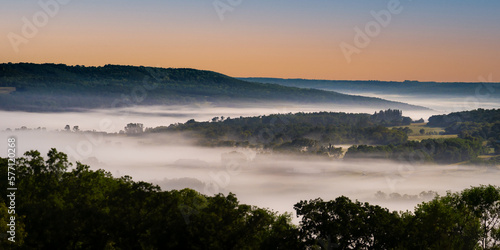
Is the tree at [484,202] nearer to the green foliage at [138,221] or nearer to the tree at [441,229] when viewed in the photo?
the tree at [441,229]

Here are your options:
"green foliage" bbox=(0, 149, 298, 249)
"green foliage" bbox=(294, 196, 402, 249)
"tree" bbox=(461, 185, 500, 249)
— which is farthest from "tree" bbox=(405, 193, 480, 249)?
"green foliage" bbox=(0, 149, 298, 249)

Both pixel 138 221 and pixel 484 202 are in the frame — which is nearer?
pixel 138 221

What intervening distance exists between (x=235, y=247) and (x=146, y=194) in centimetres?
901

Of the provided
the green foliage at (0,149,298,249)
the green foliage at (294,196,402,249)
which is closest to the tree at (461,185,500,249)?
the green foliage at (294,196,402,249)

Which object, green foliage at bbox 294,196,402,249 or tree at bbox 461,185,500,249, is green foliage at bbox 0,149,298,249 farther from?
tree at bbox 461,185,500,249

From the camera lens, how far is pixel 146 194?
4319 centimetres

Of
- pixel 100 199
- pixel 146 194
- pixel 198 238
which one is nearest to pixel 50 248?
pixel 100 199

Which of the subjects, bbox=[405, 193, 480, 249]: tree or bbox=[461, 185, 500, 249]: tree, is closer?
bbox=[405, 193, 480, 249]: tree

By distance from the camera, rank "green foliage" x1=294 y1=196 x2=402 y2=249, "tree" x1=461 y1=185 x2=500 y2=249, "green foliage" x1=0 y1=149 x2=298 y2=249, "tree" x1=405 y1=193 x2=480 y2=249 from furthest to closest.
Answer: "tree" x1=461 y1=185 x2=500 y2=249 → "green foliage" x1=294 y1=196 x2=402 y2=249 → "green foliage" x1=0 y1=149 x2=298 y2=249 → "tree" x1=405 y1=193 x2=480 y2=249

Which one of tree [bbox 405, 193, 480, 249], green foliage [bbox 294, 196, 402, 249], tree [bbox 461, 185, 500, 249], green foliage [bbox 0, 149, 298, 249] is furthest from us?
tree [bbox 461, 185, 500, 249]

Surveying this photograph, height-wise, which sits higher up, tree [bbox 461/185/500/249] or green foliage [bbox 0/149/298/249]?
tree [bbox 461/185/500/249]

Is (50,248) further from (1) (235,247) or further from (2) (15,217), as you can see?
(1) (235,247)

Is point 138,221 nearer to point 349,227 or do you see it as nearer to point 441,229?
point 349,227

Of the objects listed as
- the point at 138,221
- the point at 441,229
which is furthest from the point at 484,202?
the point at 138,221
